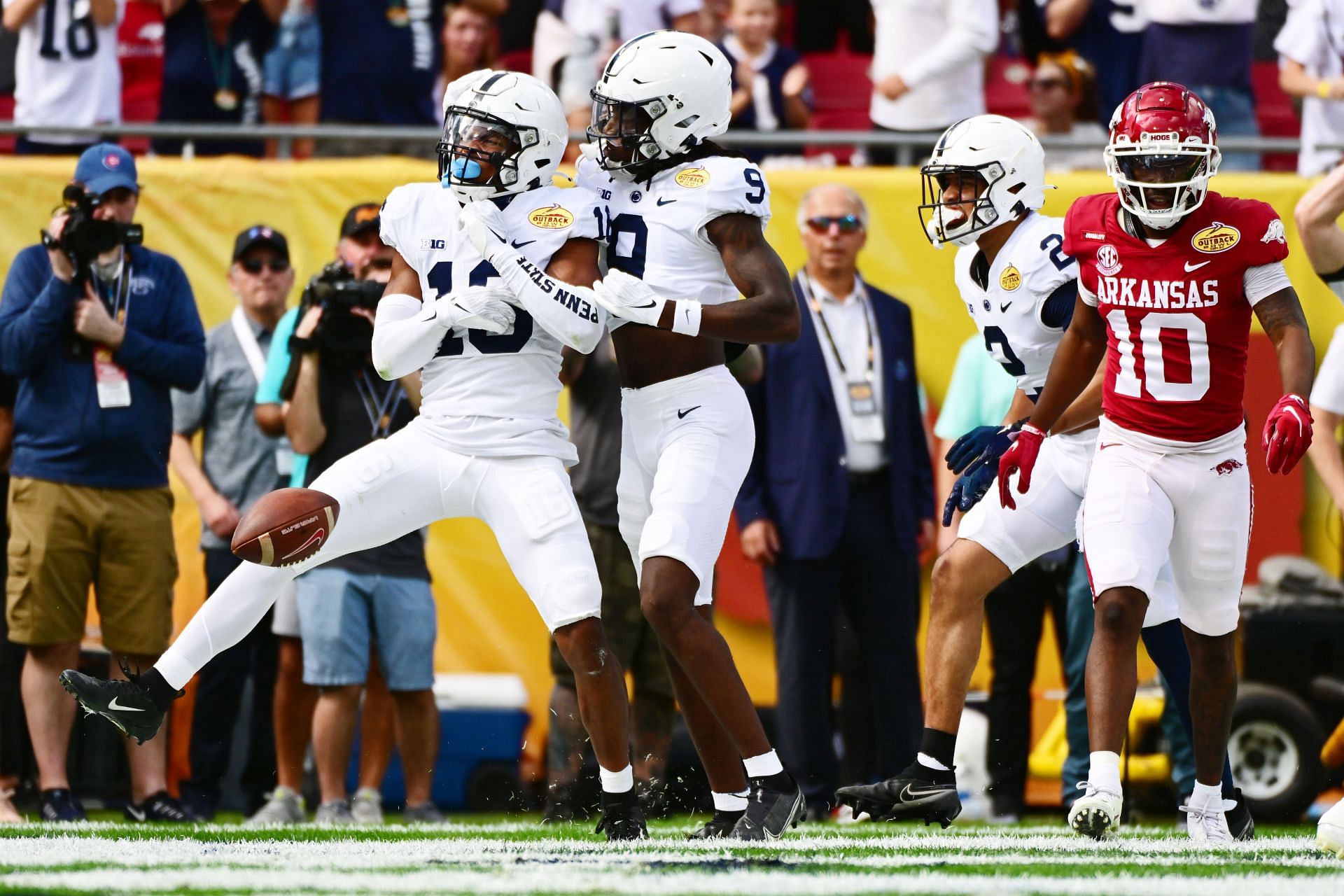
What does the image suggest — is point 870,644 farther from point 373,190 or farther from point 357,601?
point 373,190

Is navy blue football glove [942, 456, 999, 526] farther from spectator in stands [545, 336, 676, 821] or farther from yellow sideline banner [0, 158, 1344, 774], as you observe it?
yellow sideline banner [0, 158, 1344, 774]

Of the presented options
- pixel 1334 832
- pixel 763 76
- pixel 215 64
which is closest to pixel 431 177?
pixel 215 64

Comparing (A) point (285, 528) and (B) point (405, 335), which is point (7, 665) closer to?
(A) point (285, 528)

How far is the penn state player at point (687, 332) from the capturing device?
195 inches

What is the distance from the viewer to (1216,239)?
502 centimetres

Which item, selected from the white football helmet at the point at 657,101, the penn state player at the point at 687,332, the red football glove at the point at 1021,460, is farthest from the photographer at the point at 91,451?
the red football glove at the point at 1021,460

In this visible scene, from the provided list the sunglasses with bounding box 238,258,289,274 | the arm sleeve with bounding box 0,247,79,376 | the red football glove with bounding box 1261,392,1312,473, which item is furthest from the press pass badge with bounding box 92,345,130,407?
the red football glove with bounding box 1261,392,1312,473

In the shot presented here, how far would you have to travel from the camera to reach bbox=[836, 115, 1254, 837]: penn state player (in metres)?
5.35

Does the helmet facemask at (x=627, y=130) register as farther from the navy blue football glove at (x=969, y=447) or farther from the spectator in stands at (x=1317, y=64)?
the spectator in stands at (x=1317, y=64)

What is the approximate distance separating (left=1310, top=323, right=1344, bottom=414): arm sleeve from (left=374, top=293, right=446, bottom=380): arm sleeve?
126 inches

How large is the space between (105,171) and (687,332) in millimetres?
2872

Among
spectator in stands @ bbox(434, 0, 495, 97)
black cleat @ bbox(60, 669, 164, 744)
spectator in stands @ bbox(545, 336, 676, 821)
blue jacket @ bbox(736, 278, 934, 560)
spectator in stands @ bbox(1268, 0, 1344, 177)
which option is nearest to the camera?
black cleat @ bbox(60, 669, 164, 744)

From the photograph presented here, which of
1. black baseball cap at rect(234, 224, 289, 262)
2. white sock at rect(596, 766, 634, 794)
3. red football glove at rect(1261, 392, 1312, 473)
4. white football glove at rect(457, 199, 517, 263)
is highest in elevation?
black baseball cap at rect(234, 224, 289, 262)

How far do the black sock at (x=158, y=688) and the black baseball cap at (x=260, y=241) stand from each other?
274 cm
